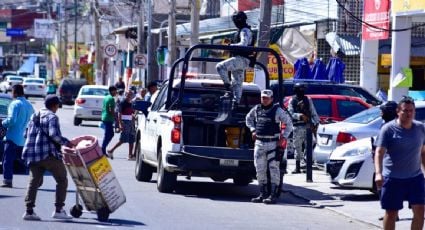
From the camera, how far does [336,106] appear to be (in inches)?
950

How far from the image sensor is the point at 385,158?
36.8 feet

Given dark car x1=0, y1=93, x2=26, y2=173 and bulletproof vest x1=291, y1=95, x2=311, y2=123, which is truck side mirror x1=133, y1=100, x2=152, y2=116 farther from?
bulletproof vest x1=291, y1=95, x2=311, y2=123

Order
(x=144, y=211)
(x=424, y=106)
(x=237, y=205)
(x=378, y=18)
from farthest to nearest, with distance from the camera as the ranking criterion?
(x=378, y=18) < (x=424, y=106) < (x=237, y=205) < (x=144, y=211)

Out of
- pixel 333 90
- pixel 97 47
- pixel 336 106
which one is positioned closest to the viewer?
pixel 336 106

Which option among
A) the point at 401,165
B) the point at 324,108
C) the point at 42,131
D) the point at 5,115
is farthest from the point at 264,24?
the point at 401,165

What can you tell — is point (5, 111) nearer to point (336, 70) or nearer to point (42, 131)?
point (42, 131)

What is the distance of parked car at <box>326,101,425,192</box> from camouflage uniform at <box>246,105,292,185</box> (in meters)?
1.15

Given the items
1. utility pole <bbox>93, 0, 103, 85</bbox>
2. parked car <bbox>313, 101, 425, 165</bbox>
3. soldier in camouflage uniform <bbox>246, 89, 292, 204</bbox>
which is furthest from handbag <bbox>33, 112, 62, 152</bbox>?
utility pole <bbox>93, 0, 103, 85</bbox>

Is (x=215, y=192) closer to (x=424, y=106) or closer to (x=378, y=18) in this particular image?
(x=424, y=106)

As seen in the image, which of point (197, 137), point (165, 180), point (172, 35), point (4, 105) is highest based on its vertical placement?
point (172, 35)

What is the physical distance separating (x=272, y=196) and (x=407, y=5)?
11.0 meters

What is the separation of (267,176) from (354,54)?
17.2 metres

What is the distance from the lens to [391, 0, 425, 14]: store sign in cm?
2539

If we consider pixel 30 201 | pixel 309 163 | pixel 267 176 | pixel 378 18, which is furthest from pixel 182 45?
pixel 30 201
